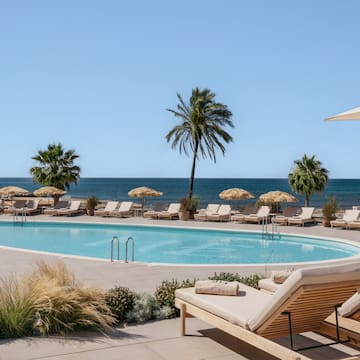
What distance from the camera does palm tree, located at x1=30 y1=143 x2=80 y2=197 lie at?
2900cm

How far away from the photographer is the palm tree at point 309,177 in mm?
23547

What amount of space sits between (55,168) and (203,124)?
9.43 meters

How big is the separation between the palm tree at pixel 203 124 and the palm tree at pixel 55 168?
24.0 feet

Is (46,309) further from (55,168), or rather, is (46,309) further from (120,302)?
(55,168)

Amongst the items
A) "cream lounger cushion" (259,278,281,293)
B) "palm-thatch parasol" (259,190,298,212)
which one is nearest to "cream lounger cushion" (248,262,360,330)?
"cream lounger cushion" (259,278,281,293)

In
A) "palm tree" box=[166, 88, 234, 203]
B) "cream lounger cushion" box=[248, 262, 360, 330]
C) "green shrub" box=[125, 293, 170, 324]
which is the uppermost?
"palm tree" box=[166, 88, 234, 203]

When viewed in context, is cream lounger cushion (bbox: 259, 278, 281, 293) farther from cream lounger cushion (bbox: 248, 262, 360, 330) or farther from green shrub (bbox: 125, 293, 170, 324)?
cream lounger cushion (bbox: 248, 262, 360, 330)

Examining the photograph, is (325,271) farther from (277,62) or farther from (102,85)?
(102,85)

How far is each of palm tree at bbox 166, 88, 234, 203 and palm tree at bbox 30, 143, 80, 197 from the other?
24.0ft

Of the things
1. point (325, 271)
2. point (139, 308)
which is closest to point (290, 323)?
point (325, 271)

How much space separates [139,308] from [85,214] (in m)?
19.7

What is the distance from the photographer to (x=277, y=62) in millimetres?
21984

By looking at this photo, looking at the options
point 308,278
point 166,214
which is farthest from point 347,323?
point 166,214

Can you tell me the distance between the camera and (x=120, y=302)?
614 cm
